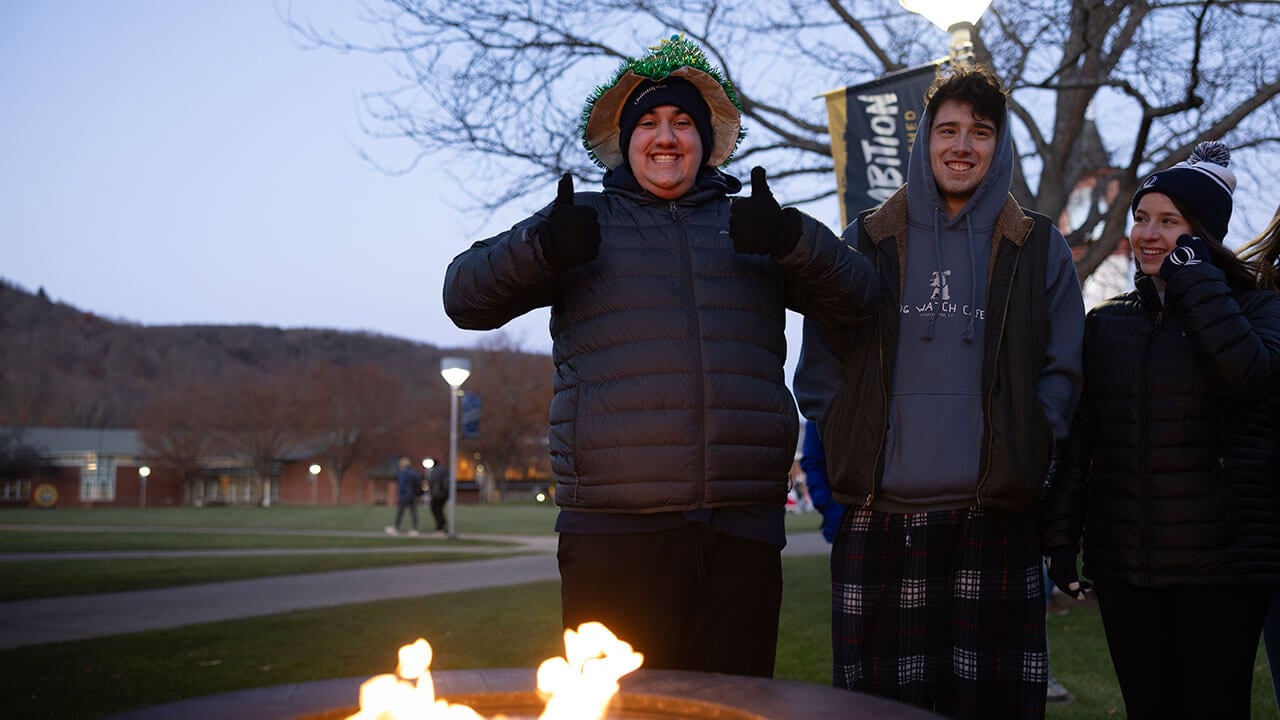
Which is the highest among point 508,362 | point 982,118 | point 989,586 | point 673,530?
point 508,362

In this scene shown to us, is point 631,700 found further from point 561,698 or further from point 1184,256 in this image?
point 1184,256

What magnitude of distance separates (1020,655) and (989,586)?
0.62 ft

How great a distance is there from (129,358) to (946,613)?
529 feet

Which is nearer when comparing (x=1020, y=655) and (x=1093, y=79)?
(x=1020, y=655)

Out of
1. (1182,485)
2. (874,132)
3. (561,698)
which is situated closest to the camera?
(561,698)

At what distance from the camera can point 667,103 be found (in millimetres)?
2830

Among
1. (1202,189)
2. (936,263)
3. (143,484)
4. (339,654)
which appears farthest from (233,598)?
(143,484)

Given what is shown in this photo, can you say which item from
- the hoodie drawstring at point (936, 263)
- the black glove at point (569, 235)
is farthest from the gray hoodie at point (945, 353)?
the black glove at point (569, 235)

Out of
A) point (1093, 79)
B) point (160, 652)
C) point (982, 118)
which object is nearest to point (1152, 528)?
point (982, 118)

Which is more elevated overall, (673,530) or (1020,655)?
(673,530)

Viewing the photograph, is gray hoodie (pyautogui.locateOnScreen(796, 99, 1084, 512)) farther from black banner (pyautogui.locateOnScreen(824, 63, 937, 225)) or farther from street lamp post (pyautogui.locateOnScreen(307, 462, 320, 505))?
street lamp post (pyautogui.locateOnScreen(307, 462, 320, 505))

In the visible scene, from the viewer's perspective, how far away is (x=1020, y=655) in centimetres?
261

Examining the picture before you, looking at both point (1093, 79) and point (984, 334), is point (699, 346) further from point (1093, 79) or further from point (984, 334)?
point (1093, 79)

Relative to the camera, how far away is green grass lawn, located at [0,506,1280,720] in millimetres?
5230
